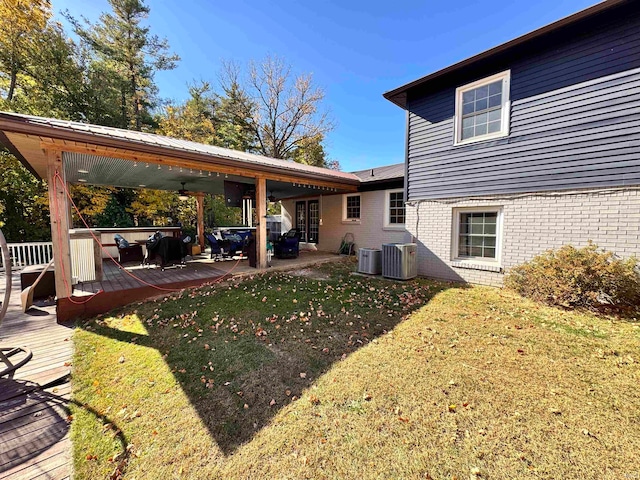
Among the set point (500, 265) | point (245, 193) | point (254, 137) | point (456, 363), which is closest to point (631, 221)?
point (500, 265)

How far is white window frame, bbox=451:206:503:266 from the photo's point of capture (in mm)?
5945

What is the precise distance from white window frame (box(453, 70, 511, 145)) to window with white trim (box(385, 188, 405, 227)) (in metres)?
2.92

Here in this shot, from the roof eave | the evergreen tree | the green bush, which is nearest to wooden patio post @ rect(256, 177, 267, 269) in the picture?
the roof eave

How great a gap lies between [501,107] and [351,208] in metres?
5.94

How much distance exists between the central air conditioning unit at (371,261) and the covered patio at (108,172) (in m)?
2.71

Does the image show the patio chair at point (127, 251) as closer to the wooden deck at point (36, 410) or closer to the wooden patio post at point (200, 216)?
the wooden patio post at point (200, 216)

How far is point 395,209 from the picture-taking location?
9.33 metres

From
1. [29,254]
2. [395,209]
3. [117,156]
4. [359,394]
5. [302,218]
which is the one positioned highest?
[117,156]

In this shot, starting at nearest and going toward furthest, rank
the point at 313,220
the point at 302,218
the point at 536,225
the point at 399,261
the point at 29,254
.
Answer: the point at 536,225, the point at 399,261, the point at 29,254, the point at 313,220, the point at 302,218

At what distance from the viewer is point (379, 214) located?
9.65m

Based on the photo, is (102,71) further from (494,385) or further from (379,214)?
(494,385)

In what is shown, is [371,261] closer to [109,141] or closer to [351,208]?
[351,208]

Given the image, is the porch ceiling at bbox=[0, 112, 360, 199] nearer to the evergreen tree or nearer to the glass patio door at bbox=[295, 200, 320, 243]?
the glass patio door at bbox=[295, 200, 320, 243]

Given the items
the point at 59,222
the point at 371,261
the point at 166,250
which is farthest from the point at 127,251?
the point at 371,261
